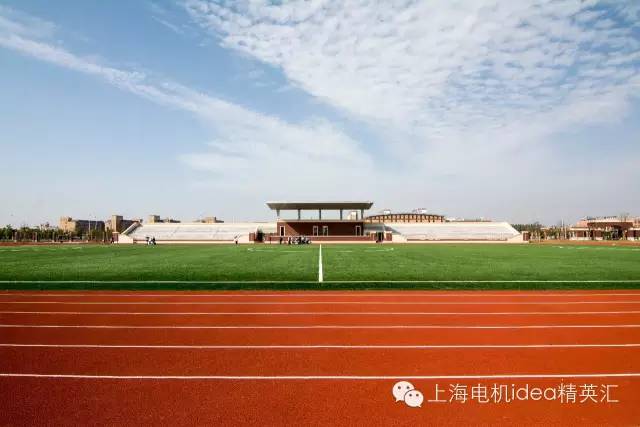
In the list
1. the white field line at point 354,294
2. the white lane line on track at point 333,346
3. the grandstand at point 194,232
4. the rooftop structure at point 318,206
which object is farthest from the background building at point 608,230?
the white lane line on track at point 333,346

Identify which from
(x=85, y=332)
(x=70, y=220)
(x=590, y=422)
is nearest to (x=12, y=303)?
(x=85, y=332)

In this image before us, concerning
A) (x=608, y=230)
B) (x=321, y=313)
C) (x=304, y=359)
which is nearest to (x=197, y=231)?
(x=321, y=313)

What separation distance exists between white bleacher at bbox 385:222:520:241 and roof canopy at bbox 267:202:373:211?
28.1ft

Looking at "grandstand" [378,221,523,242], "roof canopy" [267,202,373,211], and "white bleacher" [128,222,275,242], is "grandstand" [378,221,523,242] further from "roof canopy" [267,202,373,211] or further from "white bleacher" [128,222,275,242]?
"white bleacher" [128,222,275,242]

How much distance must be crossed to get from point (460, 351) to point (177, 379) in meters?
4.14

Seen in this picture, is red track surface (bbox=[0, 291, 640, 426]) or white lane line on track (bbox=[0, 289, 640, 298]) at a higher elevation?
white lane line on track (bbox=[0, 289, 640, 298])

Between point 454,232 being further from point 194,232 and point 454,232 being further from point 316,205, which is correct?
point 194,232

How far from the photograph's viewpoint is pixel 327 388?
491 cm

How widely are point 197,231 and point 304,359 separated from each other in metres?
66.6

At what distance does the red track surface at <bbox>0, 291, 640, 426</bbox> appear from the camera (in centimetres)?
431

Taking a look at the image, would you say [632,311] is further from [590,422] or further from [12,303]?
[12,303]

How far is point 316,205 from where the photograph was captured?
62.2 metres

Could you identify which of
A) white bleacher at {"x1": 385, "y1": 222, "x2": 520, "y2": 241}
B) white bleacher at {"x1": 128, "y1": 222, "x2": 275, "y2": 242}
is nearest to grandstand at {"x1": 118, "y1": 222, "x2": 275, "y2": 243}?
white bleacher at {"x1": 128, "y1": 222, "x2": 275, "y2": 242}

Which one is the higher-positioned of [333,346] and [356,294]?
[356,294]
